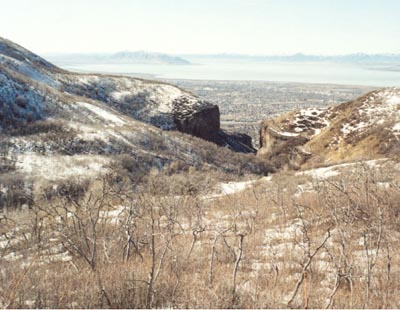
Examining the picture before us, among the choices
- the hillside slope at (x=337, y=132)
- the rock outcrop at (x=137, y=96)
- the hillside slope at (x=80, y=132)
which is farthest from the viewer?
the rock outcrop at (x=137, y=96)

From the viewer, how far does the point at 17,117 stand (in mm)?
23359

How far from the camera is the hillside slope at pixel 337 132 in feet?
70.4

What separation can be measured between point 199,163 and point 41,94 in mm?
12746

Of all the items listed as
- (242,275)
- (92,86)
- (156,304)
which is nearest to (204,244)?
(242,275)

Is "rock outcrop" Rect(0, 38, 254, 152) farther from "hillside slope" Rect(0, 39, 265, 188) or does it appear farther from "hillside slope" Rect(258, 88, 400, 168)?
"hillside slope" Rect(258, 88, 400, 168)

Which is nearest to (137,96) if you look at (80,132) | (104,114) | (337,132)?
(104,114)

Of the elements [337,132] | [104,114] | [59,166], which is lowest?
[59,166]

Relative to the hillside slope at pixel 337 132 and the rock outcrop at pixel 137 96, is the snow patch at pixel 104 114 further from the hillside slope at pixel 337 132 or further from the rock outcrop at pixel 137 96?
the hillside slope at pixel 337 132

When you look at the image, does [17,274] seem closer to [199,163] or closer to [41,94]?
[199,163]

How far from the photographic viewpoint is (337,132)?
969 inches

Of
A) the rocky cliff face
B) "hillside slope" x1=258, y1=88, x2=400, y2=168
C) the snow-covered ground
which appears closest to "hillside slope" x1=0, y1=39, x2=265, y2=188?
the snow-covered ground

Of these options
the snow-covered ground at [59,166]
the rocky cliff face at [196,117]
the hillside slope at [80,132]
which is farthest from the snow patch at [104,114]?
the rocky cliff face at [196,117]

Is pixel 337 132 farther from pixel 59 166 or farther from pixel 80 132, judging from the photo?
pixel 59 166

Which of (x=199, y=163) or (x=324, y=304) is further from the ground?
(x=324, y=304)
